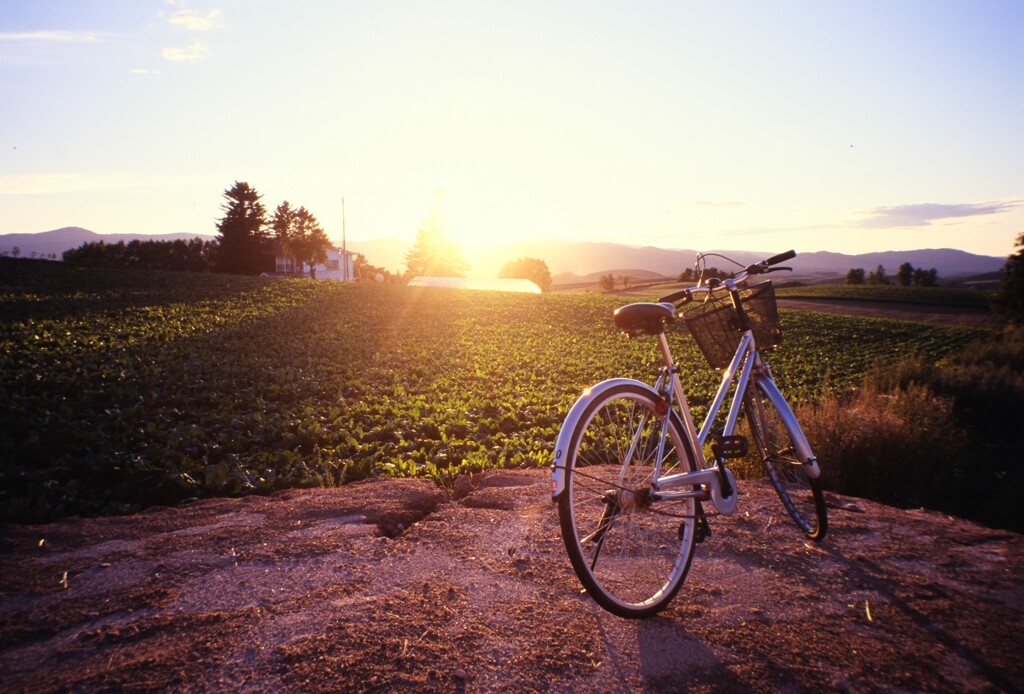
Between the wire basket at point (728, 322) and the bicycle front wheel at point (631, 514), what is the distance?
848 millimetres

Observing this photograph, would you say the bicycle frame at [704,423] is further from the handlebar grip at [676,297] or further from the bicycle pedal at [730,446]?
the handlebar grip at [676,297]

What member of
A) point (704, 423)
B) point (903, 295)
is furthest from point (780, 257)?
point (903, 295)

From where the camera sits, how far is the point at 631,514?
10.8 feet

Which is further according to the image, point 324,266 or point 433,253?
point 433,253

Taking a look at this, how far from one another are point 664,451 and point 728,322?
1.02 metres

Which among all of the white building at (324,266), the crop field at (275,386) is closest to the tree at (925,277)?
the crop field at (275,386)

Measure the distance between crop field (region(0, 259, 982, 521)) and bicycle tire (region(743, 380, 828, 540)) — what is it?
3.01 metres

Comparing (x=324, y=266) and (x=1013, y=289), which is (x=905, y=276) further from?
(x=324, y=266)

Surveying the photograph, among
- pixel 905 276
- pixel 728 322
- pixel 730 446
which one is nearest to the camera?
pixel 730 446

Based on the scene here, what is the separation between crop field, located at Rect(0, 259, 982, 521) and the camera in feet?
20.7

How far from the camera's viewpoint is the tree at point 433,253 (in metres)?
90.9

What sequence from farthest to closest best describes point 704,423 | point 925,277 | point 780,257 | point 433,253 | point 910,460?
point 433,253, point 925,277, point 910,460, point 780,257, point 704,423

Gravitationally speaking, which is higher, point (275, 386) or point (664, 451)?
point (664, 451)

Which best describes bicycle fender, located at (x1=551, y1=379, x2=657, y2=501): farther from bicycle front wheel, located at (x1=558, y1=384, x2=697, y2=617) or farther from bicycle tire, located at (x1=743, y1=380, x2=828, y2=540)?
bicycle tire, located at (x1=743, y1=380, x2=828, y2=540)
